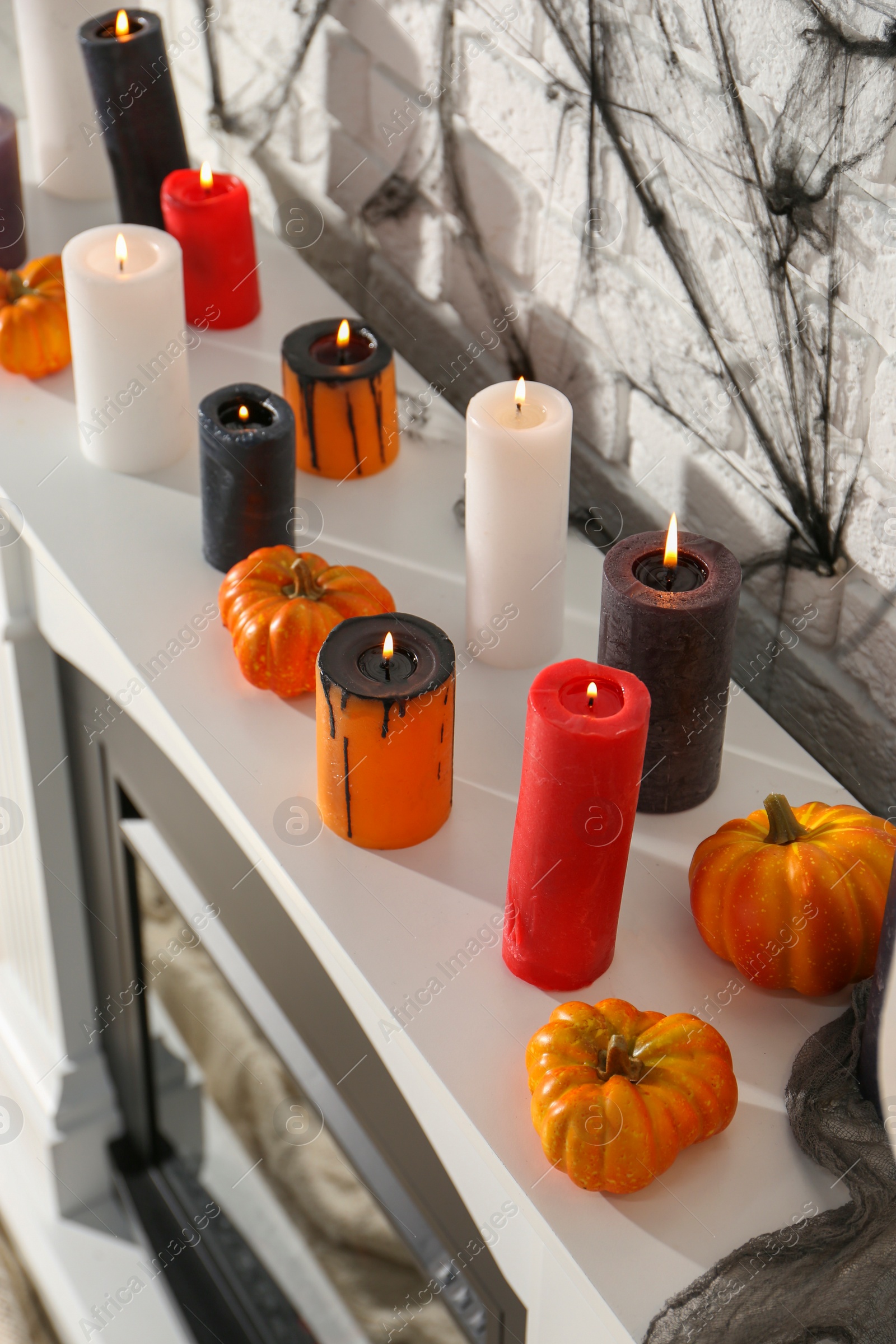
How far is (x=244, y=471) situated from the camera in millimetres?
884

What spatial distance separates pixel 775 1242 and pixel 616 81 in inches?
28.0

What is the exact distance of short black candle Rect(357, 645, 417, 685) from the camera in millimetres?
726

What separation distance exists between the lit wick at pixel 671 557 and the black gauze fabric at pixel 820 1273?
29 centimetres

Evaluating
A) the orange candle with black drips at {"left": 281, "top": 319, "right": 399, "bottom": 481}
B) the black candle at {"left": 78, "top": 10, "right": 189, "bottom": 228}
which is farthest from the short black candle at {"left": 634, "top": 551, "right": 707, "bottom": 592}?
the black candle at {"left": 78, "top": 10, "right": 189, "bottom": 228}

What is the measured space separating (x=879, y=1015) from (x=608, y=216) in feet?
1.90

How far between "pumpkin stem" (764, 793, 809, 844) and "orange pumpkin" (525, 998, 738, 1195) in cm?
11

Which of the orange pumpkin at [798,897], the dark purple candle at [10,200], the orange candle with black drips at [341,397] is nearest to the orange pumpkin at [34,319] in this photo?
the dark purple candle at [10,200]

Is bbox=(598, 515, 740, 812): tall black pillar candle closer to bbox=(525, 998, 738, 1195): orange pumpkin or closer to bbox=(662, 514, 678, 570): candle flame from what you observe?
bbox=(662, 514, 678, 570): candle flame

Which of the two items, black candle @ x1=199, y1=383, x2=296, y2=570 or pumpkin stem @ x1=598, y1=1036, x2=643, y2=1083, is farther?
black candle @ x1=199, y1=383, x2=296, y2=570

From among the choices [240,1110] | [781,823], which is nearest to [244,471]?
[781,823]

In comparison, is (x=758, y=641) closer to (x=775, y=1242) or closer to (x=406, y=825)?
(x=406, y=825)

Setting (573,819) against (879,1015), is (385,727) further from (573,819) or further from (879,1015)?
(879,1015)

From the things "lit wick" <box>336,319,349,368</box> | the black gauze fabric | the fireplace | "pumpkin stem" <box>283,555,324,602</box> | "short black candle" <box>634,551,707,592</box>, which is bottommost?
the fireplace

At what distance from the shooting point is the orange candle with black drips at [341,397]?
0.97m
